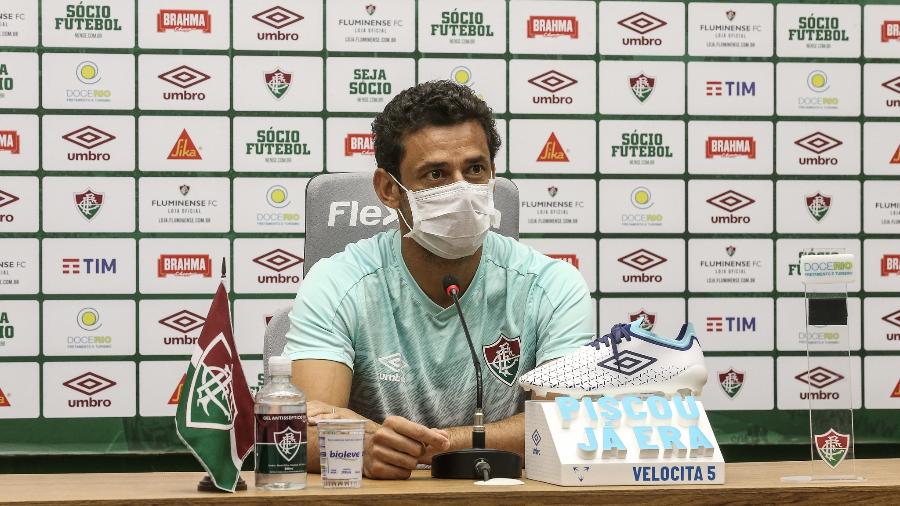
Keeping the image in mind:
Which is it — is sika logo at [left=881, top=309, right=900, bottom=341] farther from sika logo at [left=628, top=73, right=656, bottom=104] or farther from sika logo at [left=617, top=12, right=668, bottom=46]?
sika logo at [left=617, top=12, right=668, bottom=46]

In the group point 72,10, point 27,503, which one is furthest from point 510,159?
point 27,503

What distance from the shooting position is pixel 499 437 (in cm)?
179

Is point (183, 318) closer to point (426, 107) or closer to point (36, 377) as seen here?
point (36, 377)

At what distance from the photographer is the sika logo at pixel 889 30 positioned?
361cm

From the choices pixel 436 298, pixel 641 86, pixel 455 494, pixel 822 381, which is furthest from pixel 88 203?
pixel 822 381

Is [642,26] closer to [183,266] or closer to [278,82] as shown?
[278,82]

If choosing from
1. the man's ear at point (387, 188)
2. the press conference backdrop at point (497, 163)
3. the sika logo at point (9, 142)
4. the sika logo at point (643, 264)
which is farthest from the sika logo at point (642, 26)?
the sika logo at point (9, 142)

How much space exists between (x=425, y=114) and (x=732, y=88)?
5.96ft

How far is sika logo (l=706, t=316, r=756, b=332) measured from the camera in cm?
355

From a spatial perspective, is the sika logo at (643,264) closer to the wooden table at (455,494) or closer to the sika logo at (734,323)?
the sika logo at (734,323)

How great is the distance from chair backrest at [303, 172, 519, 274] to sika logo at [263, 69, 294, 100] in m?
1.25

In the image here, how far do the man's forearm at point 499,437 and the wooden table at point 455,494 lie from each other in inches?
11.2

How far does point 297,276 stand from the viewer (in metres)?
3.43

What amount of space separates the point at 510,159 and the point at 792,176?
93 centimetres
